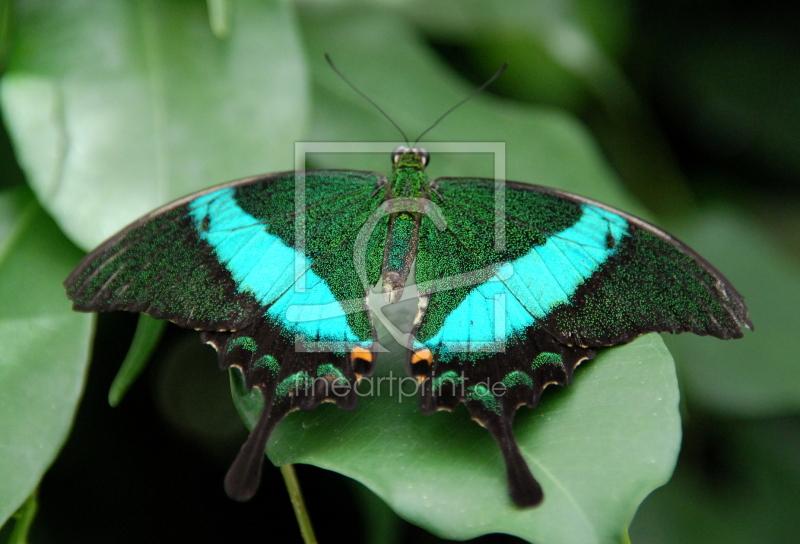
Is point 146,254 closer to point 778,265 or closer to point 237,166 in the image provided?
point 237,166

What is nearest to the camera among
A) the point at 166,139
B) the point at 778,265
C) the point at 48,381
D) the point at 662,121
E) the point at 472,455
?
the point at 472,455

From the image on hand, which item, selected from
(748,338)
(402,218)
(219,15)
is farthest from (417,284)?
(748,338)

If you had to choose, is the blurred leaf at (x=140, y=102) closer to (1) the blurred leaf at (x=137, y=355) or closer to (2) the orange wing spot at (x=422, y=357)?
(1) the blurred leaf at (x=137, y=355)

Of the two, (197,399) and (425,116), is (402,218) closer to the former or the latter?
(425,116)

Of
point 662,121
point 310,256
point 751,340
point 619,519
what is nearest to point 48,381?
point 310,256

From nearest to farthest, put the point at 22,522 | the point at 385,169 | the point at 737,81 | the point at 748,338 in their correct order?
the point at 22,522 < the point at 385,169 < the point at 748,338 < the point at 737,81

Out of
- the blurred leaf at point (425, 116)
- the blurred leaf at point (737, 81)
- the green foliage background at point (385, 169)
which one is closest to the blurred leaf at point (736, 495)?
the green foliage background at point (385, 169)
